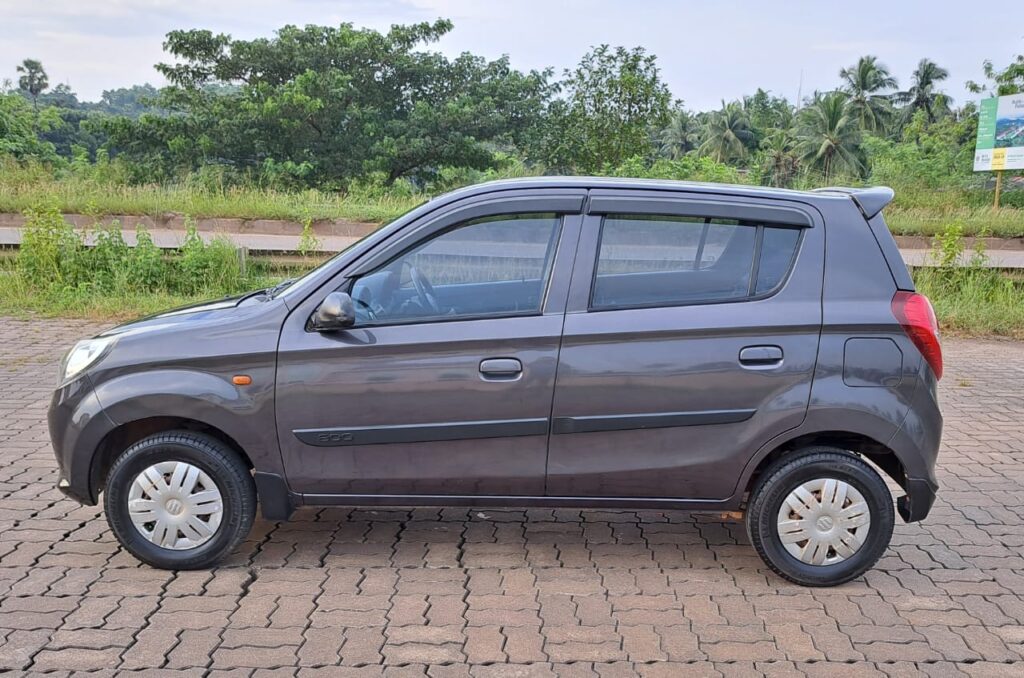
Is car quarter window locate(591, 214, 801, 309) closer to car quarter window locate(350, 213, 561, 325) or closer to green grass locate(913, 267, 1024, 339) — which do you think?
car quarter window locate(350, 213, 561, 325)

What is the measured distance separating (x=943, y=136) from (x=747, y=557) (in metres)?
45.7

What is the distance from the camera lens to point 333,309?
3994 millimetres

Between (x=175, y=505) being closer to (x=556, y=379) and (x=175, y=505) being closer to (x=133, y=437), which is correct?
(x=133, y=437)

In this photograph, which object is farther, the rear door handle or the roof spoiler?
the roof spoiler

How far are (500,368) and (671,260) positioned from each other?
91 centimetres

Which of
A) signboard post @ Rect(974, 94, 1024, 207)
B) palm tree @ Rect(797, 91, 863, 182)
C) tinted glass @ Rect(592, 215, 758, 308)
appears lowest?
tinted glass @ Rect(592, 215, 758, 308)

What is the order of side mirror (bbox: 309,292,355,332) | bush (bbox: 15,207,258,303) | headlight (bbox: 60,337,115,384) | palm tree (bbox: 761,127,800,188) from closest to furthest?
side mirror (bbox: 309,292,355,332) → headlight (bbox: 60,337,115,384) → bush (bbox: 15,207,258,303) → palm tree (bbox: 761,127,800,188)

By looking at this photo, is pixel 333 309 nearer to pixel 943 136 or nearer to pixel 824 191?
pixel 824 191

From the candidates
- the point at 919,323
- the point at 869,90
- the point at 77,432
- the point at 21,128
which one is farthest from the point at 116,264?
the point at 869,90

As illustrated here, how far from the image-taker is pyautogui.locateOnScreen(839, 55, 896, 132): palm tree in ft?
252

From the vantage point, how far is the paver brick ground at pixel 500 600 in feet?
11.7

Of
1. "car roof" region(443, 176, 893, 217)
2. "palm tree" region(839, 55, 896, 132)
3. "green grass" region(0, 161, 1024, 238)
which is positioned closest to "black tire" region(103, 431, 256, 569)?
"car roof" region(443, 176, 893, 217)

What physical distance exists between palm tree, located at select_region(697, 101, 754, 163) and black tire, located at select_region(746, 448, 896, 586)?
8112 centimetres

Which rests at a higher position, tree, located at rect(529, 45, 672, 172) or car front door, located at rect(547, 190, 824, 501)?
tree, located at rect(529, 45, 672, 172)
